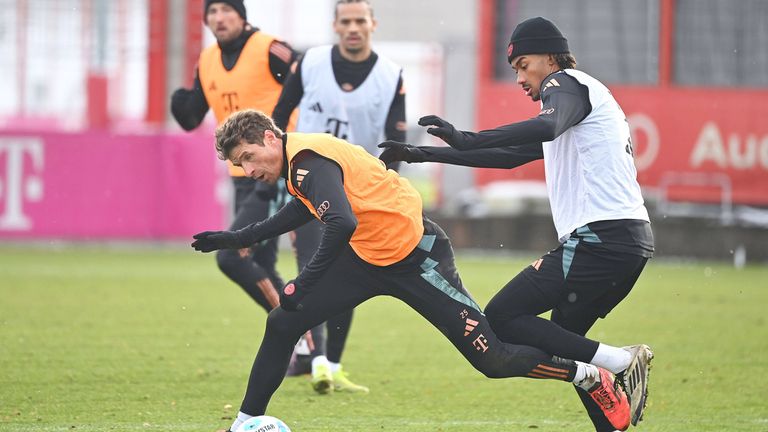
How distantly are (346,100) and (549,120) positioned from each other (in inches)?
115

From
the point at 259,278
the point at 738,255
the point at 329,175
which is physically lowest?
the point at 738,255

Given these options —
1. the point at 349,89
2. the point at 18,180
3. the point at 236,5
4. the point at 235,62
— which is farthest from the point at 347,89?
the point at 18,180

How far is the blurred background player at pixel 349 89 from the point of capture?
8.23 metres

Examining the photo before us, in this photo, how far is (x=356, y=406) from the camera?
7.21 meters

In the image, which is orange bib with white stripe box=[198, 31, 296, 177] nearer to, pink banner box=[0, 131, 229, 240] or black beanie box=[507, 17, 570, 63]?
black beanie box=[507, 17, 570, 63]

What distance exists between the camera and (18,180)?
17.0 metres

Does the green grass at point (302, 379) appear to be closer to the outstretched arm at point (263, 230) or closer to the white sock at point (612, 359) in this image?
the white sock at point (612, 359)

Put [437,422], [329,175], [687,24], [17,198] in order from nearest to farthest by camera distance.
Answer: [329,175] → [437,422] → [17,198] → [687,24]

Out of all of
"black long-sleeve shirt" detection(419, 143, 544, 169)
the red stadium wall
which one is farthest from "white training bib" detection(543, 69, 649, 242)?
the red stadium wall

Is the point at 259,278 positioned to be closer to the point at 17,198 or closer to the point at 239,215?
the point at 239,215

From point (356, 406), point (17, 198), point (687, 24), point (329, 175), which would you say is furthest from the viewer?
point (687, 24)

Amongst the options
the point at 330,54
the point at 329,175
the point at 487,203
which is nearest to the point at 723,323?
the point at 330,54

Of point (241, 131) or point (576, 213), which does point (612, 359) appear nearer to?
point (576, 213)

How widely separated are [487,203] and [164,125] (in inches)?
197
